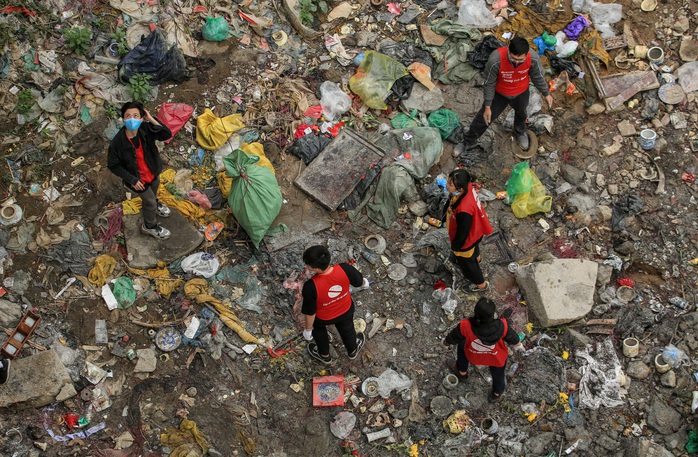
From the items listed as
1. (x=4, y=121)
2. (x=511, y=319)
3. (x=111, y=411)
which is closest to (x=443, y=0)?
(x=511, y=319)

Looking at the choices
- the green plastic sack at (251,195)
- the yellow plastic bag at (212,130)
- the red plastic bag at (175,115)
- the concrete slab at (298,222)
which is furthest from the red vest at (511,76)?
the red plastic bag at (175,115)

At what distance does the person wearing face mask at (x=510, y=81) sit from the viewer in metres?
5.68

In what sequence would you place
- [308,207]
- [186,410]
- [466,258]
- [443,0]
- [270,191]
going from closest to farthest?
1. [186,410]
2. [466,258]
3. [270,191]
4. [308,207]
5. [443,0]

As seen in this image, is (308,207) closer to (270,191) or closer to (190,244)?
(270,191)

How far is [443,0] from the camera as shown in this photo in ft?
25.1

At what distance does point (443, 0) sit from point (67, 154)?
201 inches

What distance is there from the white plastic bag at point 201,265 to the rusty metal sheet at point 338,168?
50.4 inches

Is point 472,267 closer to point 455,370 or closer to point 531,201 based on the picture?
point 455,370

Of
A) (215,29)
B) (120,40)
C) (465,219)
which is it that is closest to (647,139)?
(465,219)

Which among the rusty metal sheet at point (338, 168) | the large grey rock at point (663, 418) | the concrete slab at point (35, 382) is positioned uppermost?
the rusty metal sheet at point (338, 168)

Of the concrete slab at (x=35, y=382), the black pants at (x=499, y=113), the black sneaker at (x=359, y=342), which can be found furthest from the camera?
the black pants at (x=499, y=113)

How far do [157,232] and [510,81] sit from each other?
397 centimetres

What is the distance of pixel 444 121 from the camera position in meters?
6.84

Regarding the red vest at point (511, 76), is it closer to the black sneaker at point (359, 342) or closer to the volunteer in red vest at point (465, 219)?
the volunteer in red vest at point (465, 219)
